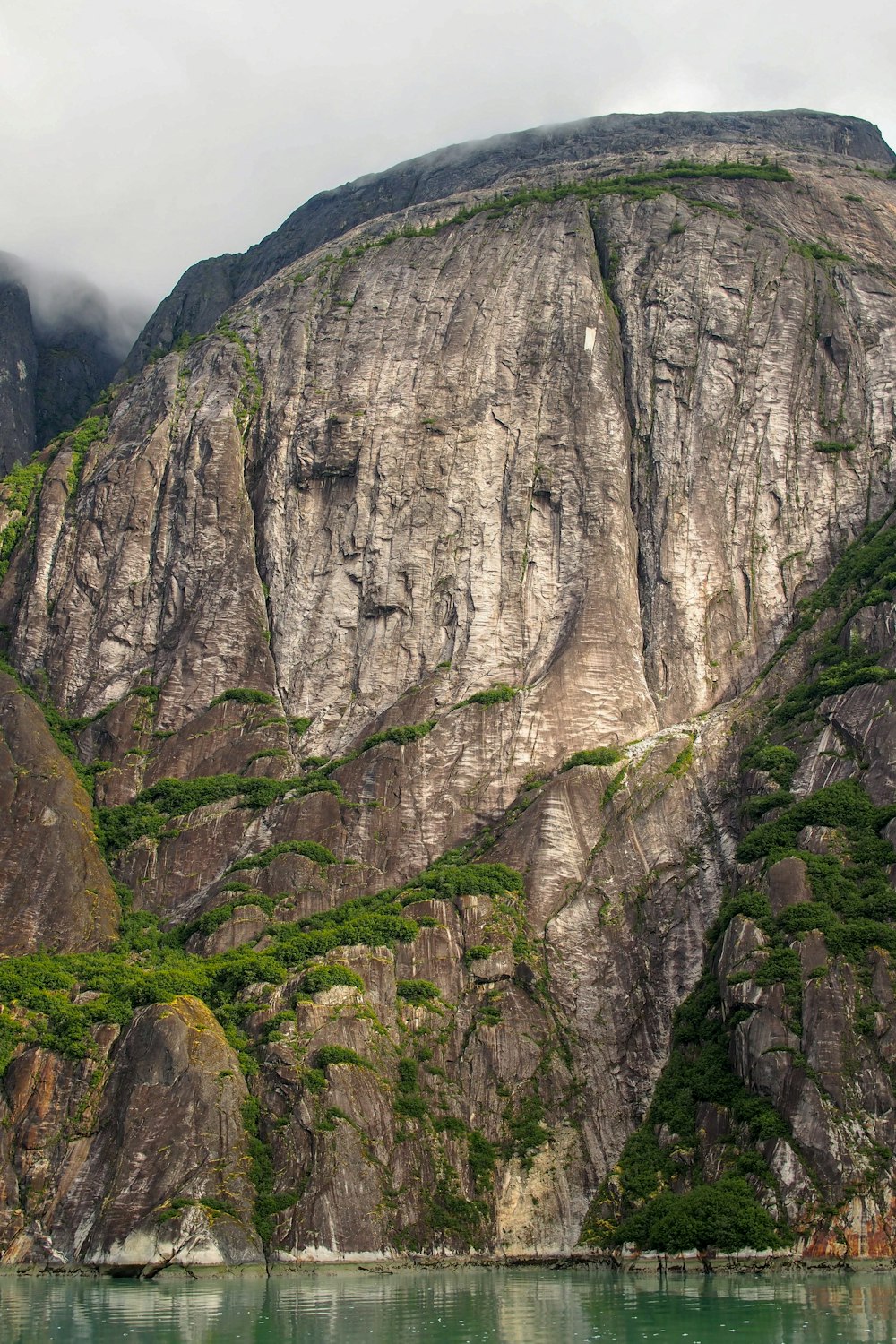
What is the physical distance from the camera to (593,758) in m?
73.4

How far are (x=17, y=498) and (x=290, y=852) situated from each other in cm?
3679

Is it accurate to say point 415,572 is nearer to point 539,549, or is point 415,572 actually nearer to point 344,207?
point 539,549

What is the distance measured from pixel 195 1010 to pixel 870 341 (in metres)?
55.7

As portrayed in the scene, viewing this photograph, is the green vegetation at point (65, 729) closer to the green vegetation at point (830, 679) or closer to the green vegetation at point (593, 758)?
the green vegetation at point (593, 758)

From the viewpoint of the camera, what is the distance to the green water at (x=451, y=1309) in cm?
3472

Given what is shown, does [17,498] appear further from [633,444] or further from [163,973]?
[163,973]

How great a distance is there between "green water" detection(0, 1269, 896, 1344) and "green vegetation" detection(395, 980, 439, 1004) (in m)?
11.7

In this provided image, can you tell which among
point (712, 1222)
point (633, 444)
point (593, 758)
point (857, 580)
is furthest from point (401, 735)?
point (712, 1222)

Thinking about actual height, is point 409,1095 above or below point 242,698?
below

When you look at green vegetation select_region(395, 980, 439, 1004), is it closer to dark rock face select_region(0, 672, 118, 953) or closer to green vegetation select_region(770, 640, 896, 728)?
dark rock face select_region(0, 672, 118, 953)

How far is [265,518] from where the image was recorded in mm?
89438

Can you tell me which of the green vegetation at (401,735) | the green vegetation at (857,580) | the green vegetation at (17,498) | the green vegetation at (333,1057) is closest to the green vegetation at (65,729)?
the green vegetation at (17,498)

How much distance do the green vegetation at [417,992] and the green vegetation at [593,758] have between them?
1422 centimetres

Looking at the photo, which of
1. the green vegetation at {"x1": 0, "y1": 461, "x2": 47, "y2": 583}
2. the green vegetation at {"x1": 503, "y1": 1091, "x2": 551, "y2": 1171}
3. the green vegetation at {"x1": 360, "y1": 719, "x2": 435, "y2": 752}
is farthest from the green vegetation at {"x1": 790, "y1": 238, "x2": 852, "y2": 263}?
the green vegetation at {"x1": 503, "y1": 1091, "x2": 551, "y2": 1171}
